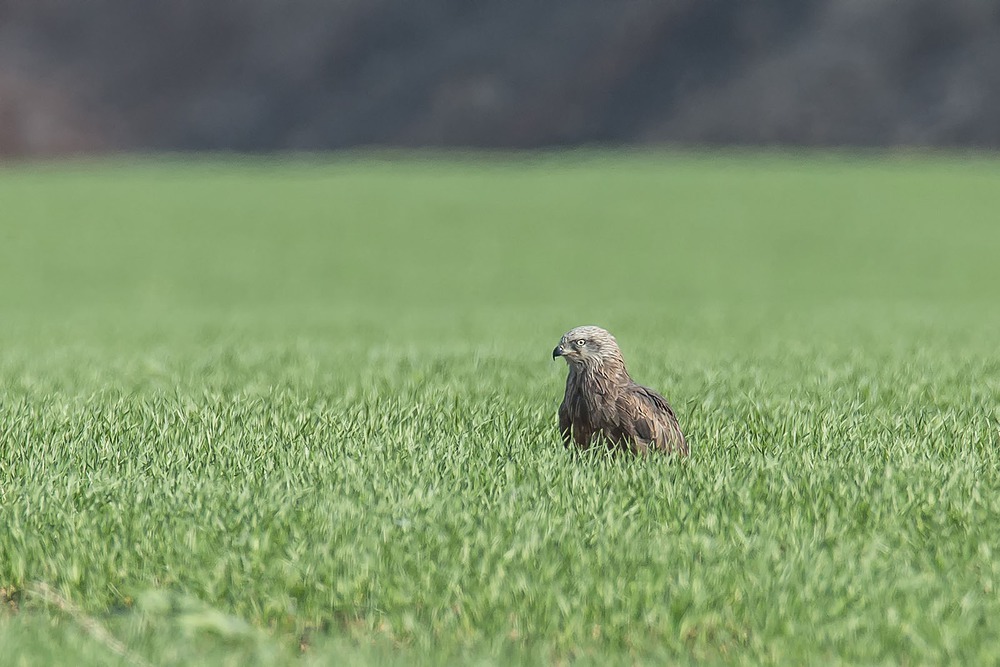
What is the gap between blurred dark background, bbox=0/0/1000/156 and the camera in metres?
50.5

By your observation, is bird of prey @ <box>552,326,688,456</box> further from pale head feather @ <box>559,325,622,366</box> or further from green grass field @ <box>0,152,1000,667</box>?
green grass field @ <box>0,152,1000,667</box>

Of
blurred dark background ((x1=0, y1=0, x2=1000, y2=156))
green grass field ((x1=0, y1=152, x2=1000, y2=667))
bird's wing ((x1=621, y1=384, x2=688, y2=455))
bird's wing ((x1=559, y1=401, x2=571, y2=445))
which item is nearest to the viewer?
green grass field ((x1=0, y1=152, x2=1000, y2=667))

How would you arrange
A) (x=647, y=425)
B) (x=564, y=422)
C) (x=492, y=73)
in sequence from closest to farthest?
1. (x=647, y=425)
2. (x=564, y=422)
3. (x=492, y=73)

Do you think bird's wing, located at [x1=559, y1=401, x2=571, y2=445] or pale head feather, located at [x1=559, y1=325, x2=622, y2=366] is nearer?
pale head feather, located at [x1=559, y1=325, x2=622, y2=366]

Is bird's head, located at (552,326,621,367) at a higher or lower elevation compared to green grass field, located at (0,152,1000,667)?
higher

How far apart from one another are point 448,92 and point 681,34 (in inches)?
420

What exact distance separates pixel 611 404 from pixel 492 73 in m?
50.8

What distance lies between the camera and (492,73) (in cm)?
5516

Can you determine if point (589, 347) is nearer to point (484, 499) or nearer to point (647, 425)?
point (647, 425)

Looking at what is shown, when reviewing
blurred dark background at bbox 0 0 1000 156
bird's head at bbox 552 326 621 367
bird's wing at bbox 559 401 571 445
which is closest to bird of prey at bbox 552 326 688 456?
bird's head at bbox 552 326 621 367

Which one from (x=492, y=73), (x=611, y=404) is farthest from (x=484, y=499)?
(x=492, y=73)

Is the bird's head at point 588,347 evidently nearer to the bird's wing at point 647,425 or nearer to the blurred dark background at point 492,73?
the bird's wing at point 647,425

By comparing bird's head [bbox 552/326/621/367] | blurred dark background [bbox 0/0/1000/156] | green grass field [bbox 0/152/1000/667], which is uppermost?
blurred dark background [bbox 0/0/1000/156]

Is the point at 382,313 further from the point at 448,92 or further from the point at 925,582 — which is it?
the point at 448,92
